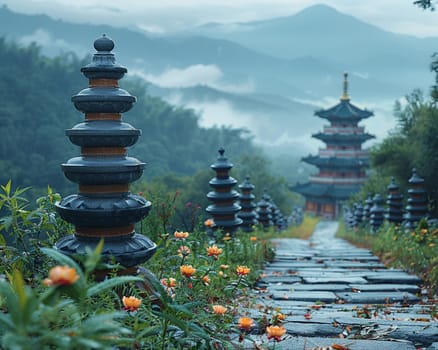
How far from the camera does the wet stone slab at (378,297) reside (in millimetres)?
4461

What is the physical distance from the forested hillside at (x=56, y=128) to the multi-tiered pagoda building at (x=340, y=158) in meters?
14.7

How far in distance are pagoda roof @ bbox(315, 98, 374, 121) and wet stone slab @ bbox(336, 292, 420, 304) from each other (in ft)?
120

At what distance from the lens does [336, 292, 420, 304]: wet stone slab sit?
14.6 ft

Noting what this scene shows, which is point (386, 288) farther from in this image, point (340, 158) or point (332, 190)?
point (340, 158)

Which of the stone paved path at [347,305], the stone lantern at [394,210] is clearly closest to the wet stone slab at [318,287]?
the stone paved path at [347,305]

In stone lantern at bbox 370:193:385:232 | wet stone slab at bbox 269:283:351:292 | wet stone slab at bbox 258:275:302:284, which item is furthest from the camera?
stone lantern at bbox 370:193:385:232

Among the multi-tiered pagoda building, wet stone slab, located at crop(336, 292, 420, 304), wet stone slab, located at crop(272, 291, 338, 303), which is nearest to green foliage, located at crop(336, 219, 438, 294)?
wet stone slab, located at crop(336, 292, 420, 304)

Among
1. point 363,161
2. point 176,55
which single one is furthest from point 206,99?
point 363,161

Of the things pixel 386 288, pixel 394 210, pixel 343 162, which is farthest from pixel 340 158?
pixel 386 288

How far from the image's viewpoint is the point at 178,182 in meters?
38.6

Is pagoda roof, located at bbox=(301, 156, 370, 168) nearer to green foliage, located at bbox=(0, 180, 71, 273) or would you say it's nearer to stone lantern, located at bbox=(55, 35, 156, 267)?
green foliage, located at bbox=(0, 180, 71, 273)

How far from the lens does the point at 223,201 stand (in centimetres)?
679

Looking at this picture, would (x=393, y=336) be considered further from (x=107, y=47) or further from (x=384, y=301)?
(x=107, y=47)

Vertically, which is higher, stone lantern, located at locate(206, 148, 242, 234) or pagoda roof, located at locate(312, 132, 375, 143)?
pagoda roof, located at locate(312, 132, 375, 143)
